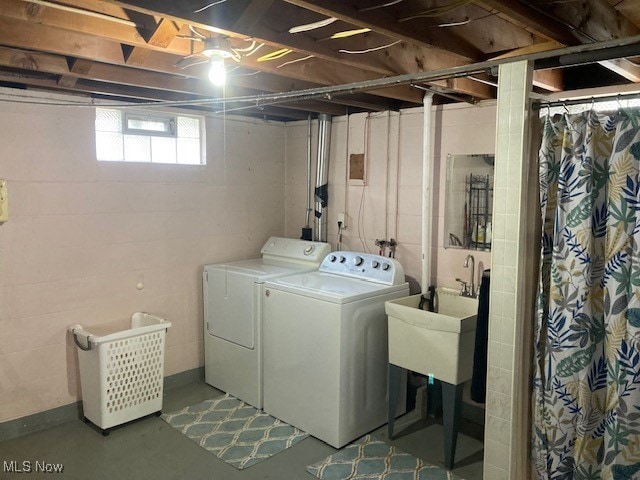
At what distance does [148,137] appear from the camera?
3754mm

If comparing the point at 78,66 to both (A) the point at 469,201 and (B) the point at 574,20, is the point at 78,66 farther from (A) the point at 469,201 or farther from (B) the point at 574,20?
(A) the point at 469,201

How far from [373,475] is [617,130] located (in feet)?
6.95

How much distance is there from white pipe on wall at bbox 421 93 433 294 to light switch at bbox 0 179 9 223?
2.59 m

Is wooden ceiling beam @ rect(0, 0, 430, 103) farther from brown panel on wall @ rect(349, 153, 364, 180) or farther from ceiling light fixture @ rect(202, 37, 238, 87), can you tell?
brown panel on wall @ rect(349, 153, 364, 180)

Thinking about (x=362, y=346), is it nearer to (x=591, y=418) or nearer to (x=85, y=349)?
(x=591, y=418)

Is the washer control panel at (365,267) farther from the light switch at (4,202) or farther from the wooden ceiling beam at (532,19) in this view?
the light switch at (4,202)

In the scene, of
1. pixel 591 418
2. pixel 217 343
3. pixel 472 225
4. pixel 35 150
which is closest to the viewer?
pixel 591 418

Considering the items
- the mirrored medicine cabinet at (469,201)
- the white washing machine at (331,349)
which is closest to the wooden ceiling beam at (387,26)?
the mirrored medicine cabinet at (469,201)

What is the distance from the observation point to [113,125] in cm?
356

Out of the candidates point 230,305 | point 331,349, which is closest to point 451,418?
point 331,349

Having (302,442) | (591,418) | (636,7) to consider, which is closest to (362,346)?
(302,442)

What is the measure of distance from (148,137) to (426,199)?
80.7 inches

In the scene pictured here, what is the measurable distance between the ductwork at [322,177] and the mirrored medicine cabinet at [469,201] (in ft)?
3.49

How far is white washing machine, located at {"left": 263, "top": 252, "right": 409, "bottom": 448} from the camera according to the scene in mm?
3084
